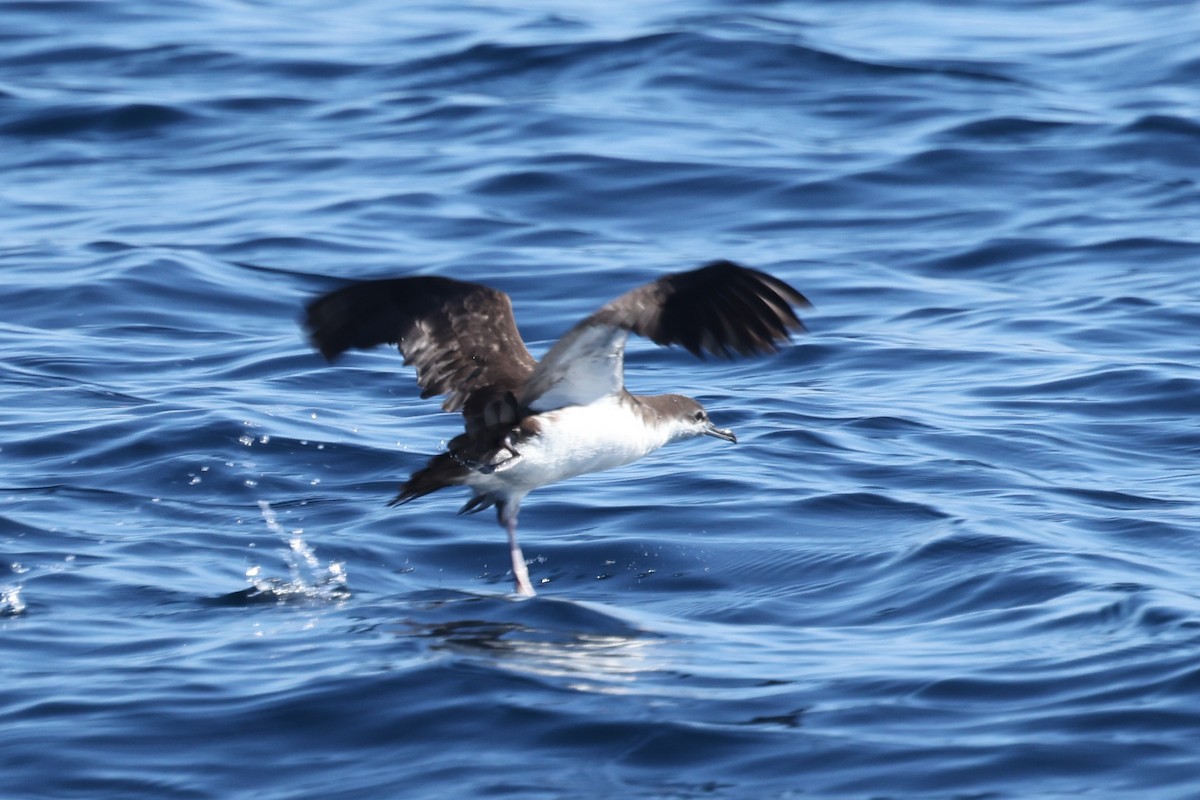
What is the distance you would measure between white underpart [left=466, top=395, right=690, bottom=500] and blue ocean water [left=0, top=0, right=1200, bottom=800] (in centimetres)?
53

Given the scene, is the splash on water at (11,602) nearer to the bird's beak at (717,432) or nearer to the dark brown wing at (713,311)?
the dark brown wing at (713,311)

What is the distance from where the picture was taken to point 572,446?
7430mm

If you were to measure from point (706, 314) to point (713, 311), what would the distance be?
0.03 m

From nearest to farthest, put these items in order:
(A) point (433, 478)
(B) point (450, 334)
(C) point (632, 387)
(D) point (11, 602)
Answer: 1. (D) point (11, 602)
2. (A) point (433, 478)
3. (B) point (450, 334)
4. (C) point (632, 387)

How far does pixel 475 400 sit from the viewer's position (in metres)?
7.54

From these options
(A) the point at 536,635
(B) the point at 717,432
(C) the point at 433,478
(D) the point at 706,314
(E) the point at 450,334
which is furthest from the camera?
(B) the point at 717,432

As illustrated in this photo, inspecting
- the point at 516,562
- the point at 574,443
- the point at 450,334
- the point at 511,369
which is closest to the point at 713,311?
the point at 574,443

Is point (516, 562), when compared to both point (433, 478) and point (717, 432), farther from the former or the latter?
point (717, 432)

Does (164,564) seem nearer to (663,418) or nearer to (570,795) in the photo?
(663,418)

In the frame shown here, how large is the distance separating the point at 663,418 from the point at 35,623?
9.44 ft

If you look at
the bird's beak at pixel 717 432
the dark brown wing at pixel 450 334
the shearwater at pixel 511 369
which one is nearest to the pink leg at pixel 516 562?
the shearwater at pixel 511 369

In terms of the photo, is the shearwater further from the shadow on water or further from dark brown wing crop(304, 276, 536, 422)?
the shadow on water

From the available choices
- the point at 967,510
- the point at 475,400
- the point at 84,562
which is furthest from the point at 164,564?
the point at 967,510

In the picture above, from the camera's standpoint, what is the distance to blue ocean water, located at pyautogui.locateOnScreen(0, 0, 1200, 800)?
5.94 m
